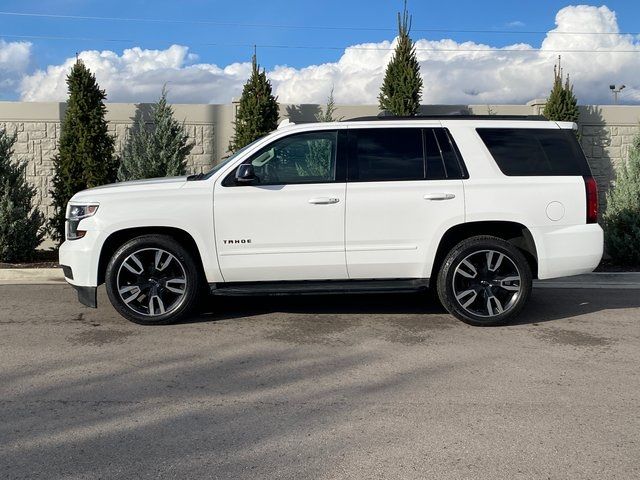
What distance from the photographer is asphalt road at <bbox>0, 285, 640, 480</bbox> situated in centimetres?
343

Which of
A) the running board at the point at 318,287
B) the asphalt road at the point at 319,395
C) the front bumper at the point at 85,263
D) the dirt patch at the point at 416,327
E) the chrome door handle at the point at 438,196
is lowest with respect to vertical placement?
the asphalt road at the point at 319,395

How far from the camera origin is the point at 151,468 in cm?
334

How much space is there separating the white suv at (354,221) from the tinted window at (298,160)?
0.05ft

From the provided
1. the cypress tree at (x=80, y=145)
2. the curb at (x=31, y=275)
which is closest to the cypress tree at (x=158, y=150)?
the cypress tree at (x=80, y=145)

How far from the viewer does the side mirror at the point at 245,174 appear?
5977 mm

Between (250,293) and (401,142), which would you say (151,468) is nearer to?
(250,293)

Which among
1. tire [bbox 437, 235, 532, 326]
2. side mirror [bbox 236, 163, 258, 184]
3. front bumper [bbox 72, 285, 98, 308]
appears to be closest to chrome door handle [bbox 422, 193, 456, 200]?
tire [bbox 437, 235, 532, 326]

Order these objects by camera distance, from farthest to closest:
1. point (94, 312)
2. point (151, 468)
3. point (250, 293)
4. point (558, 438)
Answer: point (94, 312) → point (250, 293) → point (558, 438) → point (151, 468)

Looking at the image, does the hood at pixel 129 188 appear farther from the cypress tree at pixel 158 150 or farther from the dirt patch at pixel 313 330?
the cypress tree at pixel 158 150

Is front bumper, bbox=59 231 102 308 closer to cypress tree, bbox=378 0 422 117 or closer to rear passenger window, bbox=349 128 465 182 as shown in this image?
rear passenger window, bbox=349 128 465 182

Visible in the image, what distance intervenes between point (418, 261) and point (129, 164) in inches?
272

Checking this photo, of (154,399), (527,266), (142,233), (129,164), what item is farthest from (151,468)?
(129,164)

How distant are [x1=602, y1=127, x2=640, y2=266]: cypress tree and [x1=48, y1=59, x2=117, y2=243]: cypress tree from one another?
8.82 m

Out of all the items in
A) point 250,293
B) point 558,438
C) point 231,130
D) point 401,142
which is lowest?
point 558,438
